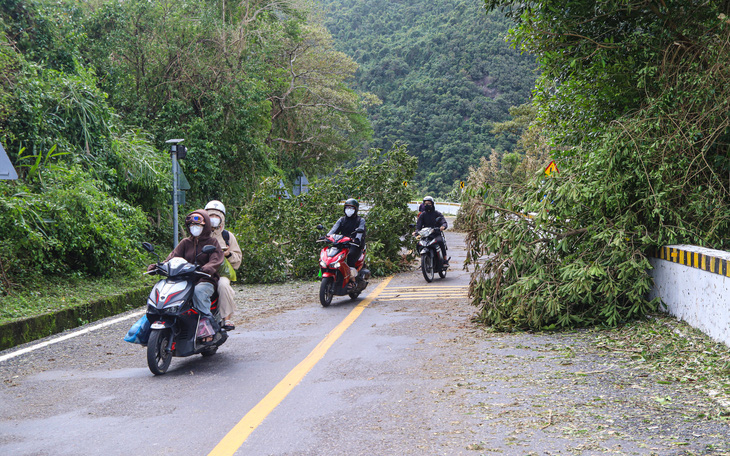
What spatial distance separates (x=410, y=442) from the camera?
4.50 m

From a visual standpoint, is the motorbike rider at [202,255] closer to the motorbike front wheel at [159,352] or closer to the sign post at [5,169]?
the motorbike front wheel at [159,352]

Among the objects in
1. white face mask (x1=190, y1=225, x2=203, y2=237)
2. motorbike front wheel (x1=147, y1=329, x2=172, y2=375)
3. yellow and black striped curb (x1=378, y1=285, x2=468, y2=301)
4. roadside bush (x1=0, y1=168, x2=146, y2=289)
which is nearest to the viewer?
motorbike front wheel (x1=147, y1=329, x2=172, y2=375)

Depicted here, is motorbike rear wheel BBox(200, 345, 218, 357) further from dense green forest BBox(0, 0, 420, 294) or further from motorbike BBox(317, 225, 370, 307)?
dense green forest BBox(0, 0, 420, 294)

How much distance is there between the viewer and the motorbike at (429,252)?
15.2 meters

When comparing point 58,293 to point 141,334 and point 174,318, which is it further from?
point 174,318

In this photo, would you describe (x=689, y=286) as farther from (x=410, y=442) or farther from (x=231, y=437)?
(x=231, y=437)

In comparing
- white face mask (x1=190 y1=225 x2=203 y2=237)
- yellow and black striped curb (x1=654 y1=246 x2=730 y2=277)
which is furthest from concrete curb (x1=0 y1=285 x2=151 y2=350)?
yellow and black striped curb (x1=654 y1=246 x2=730 y2=277)

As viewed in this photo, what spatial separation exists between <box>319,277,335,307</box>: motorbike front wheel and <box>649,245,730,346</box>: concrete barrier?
16.9 feet

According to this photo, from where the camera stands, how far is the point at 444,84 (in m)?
78.8

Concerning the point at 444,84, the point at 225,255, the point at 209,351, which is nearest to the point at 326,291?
the point at 225,255

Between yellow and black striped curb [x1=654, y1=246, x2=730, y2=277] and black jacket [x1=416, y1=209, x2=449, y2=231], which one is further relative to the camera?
black jacket [x1=416, y1=209, x2=449, y2=231]

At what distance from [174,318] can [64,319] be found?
4052 mm

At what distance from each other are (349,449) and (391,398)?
1.27 m

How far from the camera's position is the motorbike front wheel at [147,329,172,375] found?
6641 millimetres
